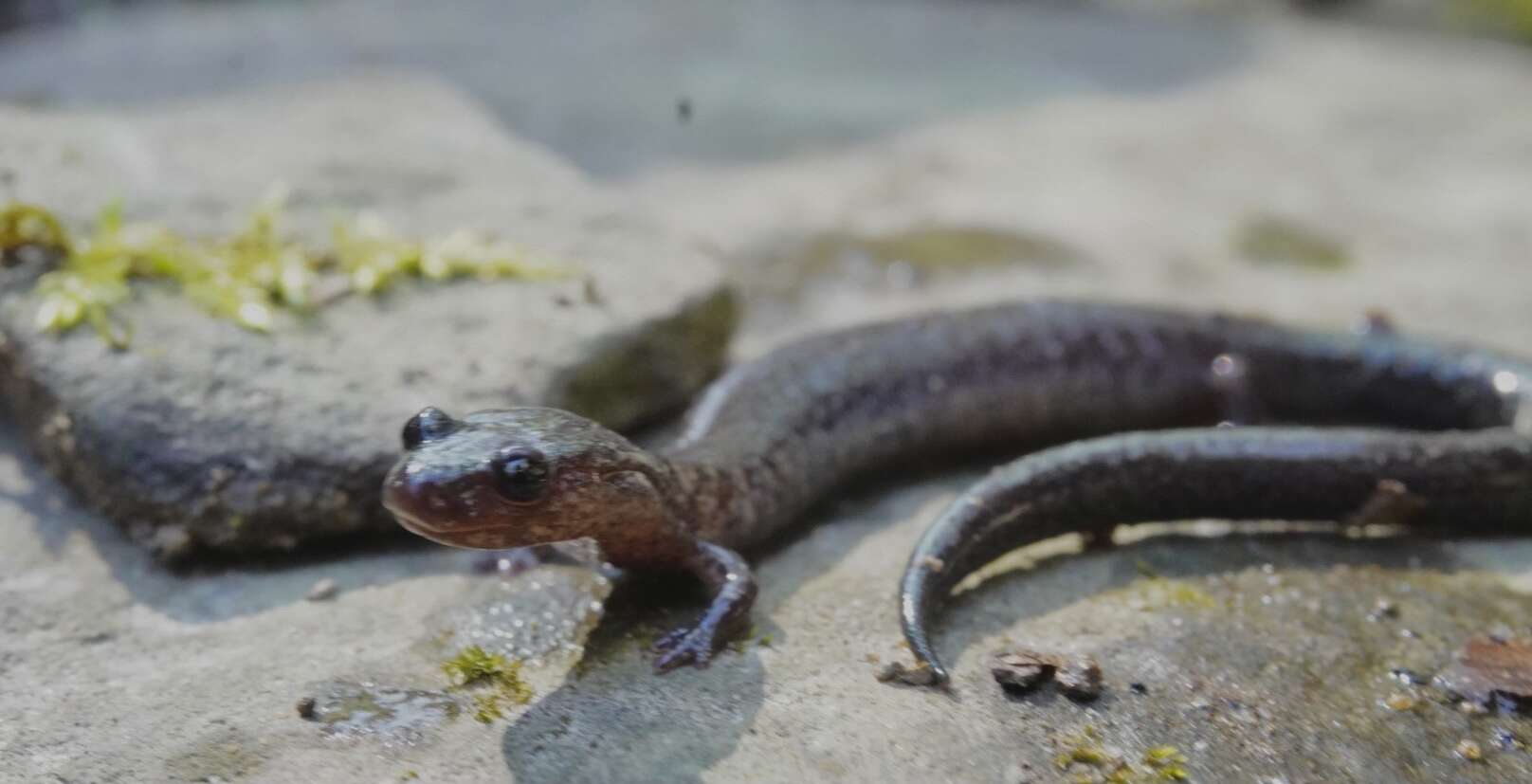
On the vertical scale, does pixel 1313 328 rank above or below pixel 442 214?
below

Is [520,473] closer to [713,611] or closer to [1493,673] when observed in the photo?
[713,611]

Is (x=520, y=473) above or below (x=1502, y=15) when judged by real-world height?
below

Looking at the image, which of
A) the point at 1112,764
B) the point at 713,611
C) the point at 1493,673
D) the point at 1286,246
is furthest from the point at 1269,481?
the point at 1286,246

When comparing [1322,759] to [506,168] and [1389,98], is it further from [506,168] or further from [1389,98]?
[1389,98]

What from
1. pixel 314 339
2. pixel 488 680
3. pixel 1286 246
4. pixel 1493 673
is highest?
pixel 314 339

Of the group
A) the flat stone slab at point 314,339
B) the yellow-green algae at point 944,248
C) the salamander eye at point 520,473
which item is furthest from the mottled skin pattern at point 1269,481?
the yellow-green algae at point 944,248

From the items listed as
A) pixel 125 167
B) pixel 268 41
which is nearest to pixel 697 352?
pixel 125 167
